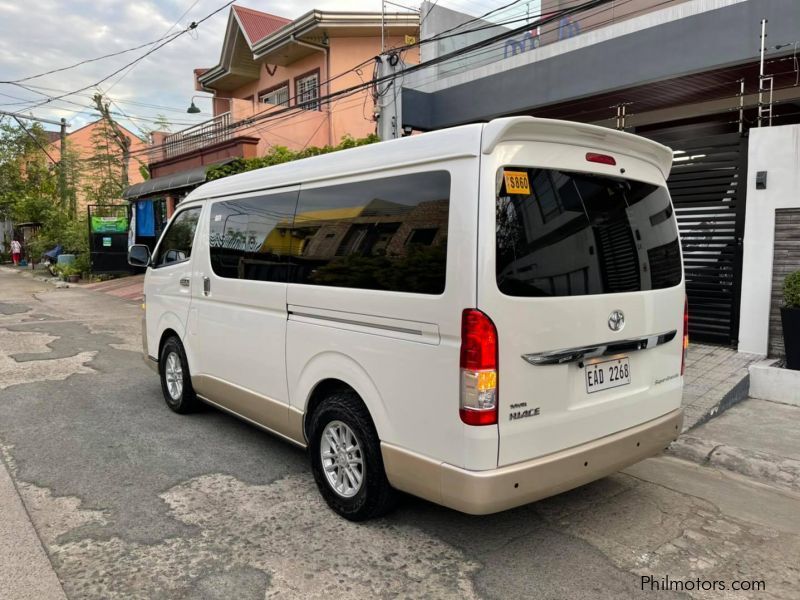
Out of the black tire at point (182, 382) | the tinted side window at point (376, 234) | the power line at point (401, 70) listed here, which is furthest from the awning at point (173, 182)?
the tinted side window at point (376, 234)

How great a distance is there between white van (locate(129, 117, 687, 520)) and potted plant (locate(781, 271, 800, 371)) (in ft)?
9.88

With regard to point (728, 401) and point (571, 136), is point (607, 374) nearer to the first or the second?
point (571, 136)

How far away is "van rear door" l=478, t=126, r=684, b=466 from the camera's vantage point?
110 inches

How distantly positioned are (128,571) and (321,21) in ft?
51.7

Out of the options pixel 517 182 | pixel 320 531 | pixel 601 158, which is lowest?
pixel 320 531

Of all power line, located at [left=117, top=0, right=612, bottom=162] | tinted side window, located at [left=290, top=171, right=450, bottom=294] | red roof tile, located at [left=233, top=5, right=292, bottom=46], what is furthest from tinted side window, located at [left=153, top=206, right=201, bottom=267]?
red roof tile, located at [left=233, top=5, right=292, bottom=46]

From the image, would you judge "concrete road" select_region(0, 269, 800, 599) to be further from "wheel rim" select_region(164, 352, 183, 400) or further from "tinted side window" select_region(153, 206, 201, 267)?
"tinted side window" select_region(153, 206, 201, 267)

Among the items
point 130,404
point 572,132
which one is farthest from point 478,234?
point 130,404

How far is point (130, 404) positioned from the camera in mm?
6086

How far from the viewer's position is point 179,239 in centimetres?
560

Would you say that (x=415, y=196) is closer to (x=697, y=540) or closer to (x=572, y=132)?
(x=572, y=132)

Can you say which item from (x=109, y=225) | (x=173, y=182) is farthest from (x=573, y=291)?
(x=109, y=225)

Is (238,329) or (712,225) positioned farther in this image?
(712,225)

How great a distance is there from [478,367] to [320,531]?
4.89 ft
